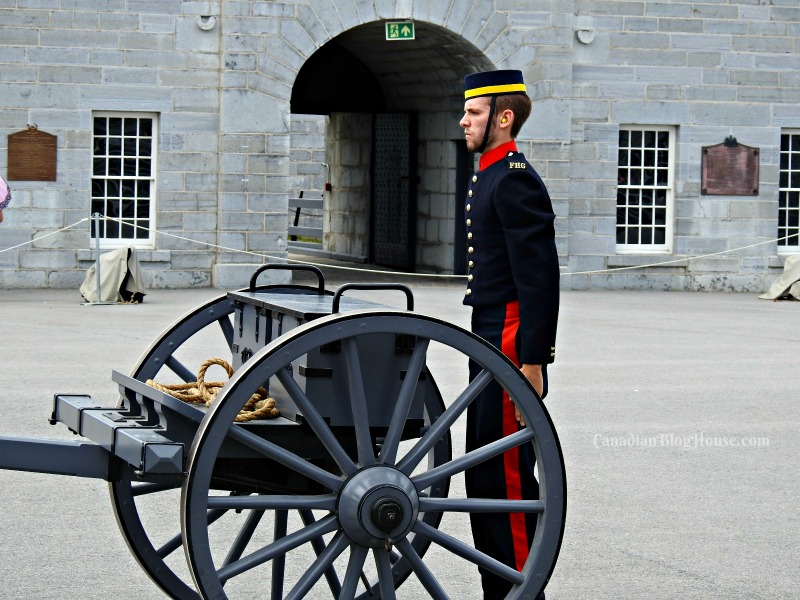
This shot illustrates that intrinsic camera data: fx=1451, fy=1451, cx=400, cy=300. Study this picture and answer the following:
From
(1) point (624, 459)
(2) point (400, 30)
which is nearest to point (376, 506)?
(1) point (624, 459)

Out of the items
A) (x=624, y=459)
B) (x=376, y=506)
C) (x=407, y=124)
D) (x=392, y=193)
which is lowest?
(x=624, y=459)

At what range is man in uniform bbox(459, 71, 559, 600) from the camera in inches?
190

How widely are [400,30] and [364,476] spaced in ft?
53.0

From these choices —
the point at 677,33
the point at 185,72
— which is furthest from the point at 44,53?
the point at 677,33

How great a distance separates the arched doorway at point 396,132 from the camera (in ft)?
70.7

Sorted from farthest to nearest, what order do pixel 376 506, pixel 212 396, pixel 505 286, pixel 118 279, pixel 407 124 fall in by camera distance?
pixel 407 124
pixel 118 279
pixel 505 286
pixel 212 396
pixel 376 506

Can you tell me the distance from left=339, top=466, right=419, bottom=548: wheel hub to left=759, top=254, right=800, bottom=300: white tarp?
1650 cm

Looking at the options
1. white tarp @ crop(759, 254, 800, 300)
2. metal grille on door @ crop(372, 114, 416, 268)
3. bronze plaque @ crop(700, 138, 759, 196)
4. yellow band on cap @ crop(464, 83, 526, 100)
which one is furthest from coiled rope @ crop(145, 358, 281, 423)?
metal grille on door @ crop(372, 114, 416, 268)

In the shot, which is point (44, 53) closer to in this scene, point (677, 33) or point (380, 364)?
point (677, 33)

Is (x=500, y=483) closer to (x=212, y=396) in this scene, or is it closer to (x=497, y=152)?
(x=212, y=396)

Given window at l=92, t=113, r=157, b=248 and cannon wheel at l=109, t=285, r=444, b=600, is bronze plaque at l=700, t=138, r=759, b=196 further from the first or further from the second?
cannon wheel at l=109, t=285, r=444, b=600

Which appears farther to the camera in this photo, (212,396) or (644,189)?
(644,189)

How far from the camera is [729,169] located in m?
21.4

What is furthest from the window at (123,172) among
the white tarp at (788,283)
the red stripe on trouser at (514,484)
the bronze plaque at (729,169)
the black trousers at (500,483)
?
the red stripe on trouser at (514,484)
